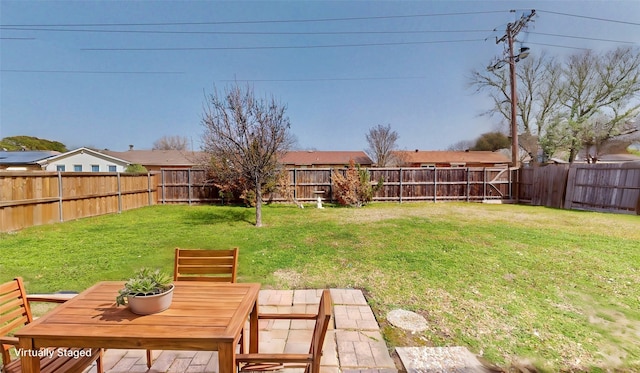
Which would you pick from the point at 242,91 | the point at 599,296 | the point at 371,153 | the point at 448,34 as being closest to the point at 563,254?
the point at 599,296

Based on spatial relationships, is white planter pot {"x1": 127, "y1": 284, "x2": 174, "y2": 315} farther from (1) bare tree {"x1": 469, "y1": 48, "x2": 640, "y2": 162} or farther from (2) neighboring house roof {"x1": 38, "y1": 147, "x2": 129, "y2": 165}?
(2) neighboring house roof {"x1": 38, "y1": 147, "x2": 129, "y2": 165}

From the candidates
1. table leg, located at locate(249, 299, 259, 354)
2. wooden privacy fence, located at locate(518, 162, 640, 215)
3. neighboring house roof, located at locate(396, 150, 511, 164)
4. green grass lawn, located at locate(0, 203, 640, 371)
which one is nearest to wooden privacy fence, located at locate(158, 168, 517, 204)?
wooden privacy fence, located at locate(518, 162, 640, 215)

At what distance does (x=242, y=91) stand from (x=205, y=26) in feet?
22.8

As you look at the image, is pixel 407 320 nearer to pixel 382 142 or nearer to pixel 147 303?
pixel 147 303

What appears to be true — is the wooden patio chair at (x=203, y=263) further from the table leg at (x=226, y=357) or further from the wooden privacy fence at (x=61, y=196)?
the wooden privacy fence at (x=61, y=196)

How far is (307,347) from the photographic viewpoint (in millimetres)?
2352

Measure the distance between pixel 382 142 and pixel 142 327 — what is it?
97.9ft

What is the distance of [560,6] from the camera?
473 inches

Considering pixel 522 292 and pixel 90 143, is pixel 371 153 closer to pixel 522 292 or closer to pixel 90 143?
pixel 522 292

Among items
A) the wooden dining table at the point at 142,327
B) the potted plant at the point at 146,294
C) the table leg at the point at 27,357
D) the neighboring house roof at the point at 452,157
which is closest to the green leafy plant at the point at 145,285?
the potted plant at the point at 146,294

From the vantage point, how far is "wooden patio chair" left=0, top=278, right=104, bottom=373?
1571 mm

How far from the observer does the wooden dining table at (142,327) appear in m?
1.32

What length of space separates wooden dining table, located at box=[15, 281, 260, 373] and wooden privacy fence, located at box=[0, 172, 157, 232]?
845cm

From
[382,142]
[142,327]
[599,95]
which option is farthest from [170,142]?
[599,95]
